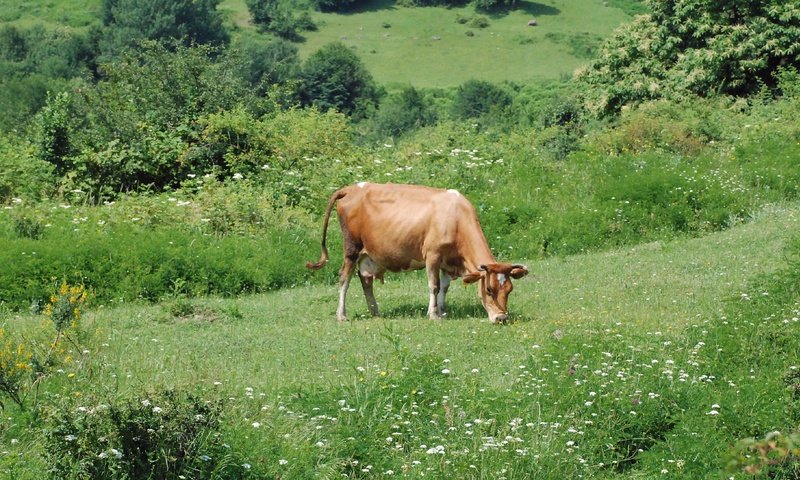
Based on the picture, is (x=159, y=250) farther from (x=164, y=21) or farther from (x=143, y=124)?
(x=164, y=21)

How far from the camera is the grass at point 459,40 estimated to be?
86.9 m

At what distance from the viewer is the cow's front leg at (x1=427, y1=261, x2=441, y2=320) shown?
52.0ft

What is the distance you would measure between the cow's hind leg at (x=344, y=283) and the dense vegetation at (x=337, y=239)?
0.52m

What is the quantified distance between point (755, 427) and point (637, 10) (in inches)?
3707

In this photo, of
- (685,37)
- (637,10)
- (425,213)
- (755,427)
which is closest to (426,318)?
(425,213)

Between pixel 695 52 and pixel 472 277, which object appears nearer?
pixel 472 277

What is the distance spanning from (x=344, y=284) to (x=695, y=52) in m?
21.5

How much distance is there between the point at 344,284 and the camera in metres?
16.5

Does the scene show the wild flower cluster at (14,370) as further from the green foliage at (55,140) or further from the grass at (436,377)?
the green foliage at (55,140)

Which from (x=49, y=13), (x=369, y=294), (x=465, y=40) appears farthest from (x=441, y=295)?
(x=49, y=13)

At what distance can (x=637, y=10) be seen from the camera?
331 feet

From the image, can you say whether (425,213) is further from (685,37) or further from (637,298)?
(685,37)

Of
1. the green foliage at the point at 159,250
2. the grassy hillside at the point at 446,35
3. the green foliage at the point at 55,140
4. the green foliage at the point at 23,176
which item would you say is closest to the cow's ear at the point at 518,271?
the green foliage at the point at 159,250

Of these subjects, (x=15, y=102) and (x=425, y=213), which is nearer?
(x=425, y=213)
